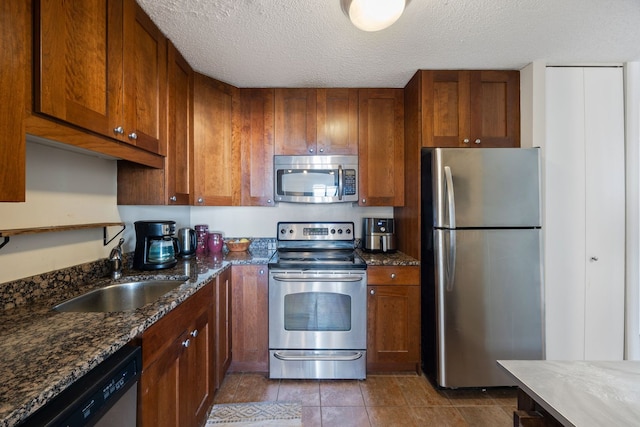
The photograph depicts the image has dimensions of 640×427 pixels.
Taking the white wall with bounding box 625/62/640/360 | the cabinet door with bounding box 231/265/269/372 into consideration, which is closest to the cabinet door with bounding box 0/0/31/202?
the cabinet door with bounding box 231/265/269/372

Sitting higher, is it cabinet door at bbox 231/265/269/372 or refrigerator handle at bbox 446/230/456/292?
refrigerator handle at bbox 446/230/456/292

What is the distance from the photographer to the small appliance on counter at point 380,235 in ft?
7.72

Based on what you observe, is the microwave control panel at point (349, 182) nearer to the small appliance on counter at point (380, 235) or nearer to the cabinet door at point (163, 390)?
the small appliance on counter at point (380, 235)

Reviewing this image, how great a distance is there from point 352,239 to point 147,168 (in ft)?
5.59

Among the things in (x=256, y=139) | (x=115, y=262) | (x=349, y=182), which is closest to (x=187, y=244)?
(x=115, y=262)

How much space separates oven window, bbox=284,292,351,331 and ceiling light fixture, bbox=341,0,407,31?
1.68 m

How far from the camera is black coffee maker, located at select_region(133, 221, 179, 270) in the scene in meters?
1.65

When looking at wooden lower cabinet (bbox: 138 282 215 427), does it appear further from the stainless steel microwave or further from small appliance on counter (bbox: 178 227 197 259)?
the stainless steel microwave

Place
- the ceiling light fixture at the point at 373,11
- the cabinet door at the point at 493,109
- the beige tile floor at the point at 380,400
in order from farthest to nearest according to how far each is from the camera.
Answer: the cabinet door at the point at 493,109 → the beige tile floor at the point at 380,400 → the ceiling light fixture at the point at 373,11

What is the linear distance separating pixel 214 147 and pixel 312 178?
33.4 inches

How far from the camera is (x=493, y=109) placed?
81.0 inches

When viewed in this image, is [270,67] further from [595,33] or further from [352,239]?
[595,33]

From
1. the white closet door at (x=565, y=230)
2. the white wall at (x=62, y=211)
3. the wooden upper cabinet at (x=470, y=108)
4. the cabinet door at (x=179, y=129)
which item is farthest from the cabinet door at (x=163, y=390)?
the white closet door at (x=565, y=230)

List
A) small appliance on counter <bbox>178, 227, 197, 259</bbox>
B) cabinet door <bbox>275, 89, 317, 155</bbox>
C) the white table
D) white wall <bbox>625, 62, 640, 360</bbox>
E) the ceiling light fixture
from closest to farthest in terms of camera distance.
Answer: the white table, the ceiling light fixture, white wall <bbox>625, 62, 640, 360</bbox>, small appliance on counter <bbox>178, 227, 197, 259</bbox>, cabinet door <bbox>275, 89, 317, 155</bbox>
